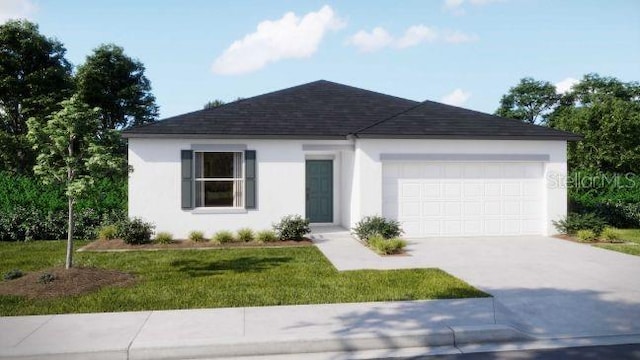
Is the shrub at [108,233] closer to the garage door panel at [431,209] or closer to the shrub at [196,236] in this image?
the shrub at [196,236]

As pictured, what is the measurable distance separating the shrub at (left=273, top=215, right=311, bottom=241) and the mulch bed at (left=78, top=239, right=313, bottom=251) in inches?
6.6

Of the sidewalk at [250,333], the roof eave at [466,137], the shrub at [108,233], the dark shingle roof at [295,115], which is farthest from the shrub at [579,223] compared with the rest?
the shrub at [108,233]

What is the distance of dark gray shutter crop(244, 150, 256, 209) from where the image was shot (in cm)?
1394

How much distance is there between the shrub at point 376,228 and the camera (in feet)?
41.9

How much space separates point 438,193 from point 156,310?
378 inches

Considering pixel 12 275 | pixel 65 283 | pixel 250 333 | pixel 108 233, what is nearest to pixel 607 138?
pixel 108 233

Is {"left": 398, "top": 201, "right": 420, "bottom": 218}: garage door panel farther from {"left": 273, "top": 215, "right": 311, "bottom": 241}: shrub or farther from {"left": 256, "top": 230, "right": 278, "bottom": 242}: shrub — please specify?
{"left": 256, "top": 230, "right": 278, "bottom": 242}: shrub

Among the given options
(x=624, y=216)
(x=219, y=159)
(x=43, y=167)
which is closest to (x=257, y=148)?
(x=219, y=159)

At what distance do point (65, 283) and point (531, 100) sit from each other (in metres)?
51.1

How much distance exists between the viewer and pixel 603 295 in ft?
24.5

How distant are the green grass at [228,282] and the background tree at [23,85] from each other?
17171 mm

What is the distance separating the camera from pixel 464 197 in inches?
560

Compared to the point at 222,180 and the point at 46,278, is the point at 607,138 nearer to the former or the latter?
the point at 222,180

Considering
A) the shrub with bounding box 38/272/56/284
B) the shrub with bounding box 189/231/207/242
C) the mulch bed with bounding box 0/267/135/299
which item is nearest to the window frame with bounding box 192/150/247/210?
the shrub with bounding box 189/231/207/242
